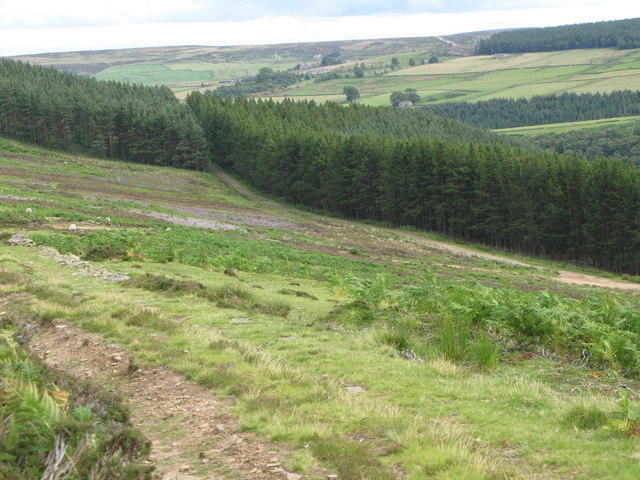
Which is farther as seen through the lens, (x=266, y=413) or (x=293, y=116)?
(x=293, y=116)

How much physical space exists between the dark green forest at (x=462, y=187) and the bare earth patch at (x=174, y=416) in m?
57.6

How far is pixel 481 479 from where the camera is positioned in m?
6.13

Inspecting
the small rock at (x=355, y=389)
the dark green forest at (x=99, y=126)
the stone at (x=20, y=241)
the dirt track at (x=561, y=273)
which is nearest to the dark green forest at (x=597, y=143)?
the dirt track at (x=561, y=273)

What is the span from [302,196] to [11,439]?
95.2 meters

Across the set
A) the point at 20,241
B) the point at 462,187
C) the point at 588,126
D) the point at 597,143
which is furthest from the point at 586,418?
the point at 588,126

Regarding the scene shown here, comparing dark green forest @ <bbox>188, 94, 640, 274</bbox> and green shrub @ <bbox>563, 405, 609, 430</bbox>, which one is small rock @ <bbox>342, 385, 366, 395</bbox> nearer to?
green shrub @ <bbox>563, 405, 609, 430</bbox>

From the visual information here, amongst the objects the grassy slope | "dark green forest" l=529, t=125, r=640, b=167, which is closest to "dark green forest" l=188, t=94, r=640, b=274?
the grassy slope

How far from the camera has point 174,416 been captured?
852 centimetres

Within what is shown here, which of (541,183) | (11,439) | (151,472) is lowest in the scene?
(541,183)

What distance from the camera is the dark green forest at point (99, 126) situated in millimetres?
115875

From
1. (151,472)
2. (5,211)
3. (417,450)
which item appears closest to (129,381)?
(151,472)

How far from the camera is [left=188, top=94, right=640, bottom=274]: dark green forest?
199 ft

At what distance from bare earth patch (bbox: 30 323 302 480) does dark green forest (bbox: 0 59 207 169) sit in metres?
110

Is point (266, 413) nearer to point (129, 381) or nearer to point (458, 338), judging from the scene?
point (129, 381)
